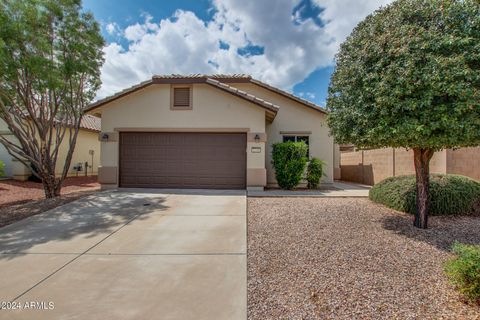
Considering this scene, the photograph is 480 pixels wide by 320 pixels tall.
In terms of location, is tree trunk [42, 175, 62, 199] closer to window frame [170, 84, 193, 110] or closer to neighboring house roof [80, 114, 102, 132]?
window frame [170, 84, 193, 110]

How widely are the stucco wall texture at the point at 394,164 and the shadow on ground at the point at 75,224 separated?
35.4 feet

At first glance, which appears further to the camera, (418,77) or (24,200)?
(24,200)

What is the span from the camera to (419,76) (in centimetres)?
455

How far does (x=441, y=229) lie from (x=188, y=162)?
29.6 ft

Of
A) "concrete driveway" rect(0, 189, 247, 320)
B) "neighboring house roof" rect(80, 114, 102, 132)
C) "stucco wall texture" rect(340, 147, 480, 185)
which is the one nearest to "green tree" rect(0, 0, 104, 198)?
"concrete driveway" rect(0, 189, 247, 320)

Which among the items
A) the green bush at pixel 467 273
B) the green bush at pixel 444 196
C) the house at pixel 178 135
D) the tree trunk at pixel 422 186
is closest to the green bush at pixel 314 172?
the house at pixel 178 135

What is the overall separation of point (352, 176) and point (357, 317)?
569 inches

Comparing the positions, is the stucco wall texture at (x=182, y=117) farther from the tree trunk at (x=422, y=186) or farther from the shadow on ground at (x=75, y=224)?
the tree trunk at (x=422, y=186)

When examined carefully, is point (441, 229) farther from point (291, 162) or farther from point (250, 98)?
point (250, 98)

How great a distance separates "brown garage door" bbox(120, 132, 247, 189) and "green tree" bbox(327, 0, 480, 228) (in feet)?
20.8

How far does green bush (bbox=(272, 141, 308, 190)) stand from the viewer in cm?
1094

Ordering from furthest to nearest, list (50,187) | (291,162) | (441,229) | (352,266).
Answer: (291,162)
(50,187)
(441,229)
(352,266)

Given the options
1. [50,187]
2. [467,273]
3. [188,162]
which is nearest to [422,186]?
[467,273]

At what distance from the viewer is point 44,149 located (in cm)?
969
